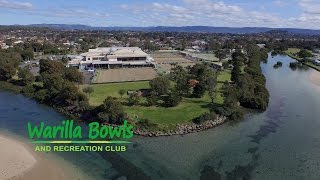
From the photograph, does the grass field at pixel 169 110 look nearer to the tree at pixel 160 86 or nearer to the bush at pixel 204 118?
the bush at pixel 204 118

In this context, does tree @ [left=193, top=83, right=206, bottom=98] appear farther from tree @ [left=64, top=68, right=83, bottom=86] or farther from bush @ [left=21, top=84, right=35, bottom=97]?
bush @ [left=21, top=84, right=35, bottom=97]

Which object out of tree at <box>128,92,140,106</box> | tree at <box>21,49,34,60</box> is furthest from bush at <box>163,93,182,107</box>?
tree at <box>21,49,34,60</box>

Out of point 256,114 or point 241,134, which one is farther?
point 256,114

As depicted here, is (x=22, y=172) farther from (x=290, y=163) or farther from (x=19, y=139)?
(x=290, y=163)

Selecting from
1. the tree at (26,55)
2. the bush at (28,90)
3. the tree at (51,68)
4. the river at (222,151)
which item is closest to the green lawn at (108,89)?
the river at (222,151)

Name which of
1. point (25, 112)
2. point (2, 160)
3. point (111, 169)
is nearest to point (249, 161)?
point (111, 169)

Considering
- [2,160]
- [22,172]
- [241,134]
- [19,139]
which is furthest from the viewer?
[241,134]

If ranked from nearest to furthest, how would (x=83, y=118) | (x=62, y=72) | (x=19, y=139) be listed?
1. (x=19, y=139)
2. (x=83, y=118)
3. (x=62, y=72)
